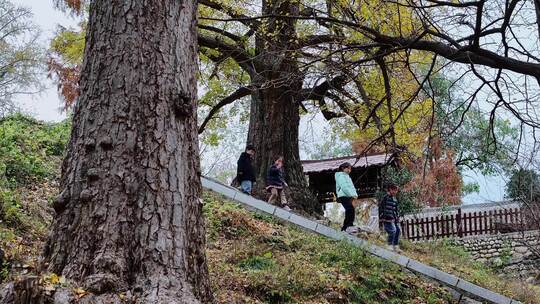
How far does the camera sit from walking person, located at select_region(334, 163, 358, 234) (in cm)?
1077

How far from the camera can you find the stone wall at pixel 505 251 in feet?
63.7

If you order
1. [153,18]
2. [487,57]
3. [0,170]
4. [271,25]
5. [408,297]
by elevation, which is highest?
[271,25]

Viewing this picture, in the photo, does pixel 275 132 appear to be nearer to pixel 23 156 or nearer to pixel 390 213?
pixel 390 213

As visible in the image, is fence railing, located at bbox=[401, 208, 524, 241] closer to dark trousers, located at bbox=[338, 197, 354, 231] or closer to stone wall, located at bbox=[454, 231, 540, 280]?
stone wall, located at bbox=[454, 231, 540, 280]

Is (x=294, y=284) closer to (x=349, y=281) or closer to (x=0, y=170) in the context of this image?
(x=349, y=281)

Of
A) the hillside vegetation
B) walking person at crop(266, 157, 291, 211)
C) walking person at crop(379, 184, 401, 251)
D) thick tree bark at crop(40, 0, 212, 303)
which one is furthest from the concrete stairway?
thick tree bark at crop(40, 0, 212, 303)

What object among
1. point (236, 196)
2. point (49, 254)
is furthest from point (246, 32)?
point (49, 254)

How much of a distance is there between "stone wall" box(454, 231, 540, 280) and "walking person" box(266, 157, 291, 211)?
10.0 metres

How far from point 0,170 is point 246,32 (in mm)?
7483

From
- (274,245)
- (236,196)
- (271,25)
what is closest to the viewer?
(274,245)

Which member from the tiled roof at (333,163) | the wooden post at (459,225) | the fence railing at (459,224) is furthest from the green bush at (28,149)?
the wooden post at (459,225)

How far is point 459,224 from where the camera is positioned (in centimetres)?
2316

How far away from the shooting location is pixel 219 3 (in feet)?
44.1

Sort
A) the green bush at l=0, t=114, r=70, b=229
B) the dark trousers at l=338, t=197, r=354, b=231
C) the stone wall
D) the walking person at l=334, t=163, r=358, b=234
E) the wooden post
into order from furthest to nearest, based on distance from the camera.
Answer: the wooden post
the stone wall
the dark trousers at l=338, t=197, r=354, b=231
the walking person at l=334, t=163, r=358, b=234
the green bush at l=0, t=114, r=70, b=229
